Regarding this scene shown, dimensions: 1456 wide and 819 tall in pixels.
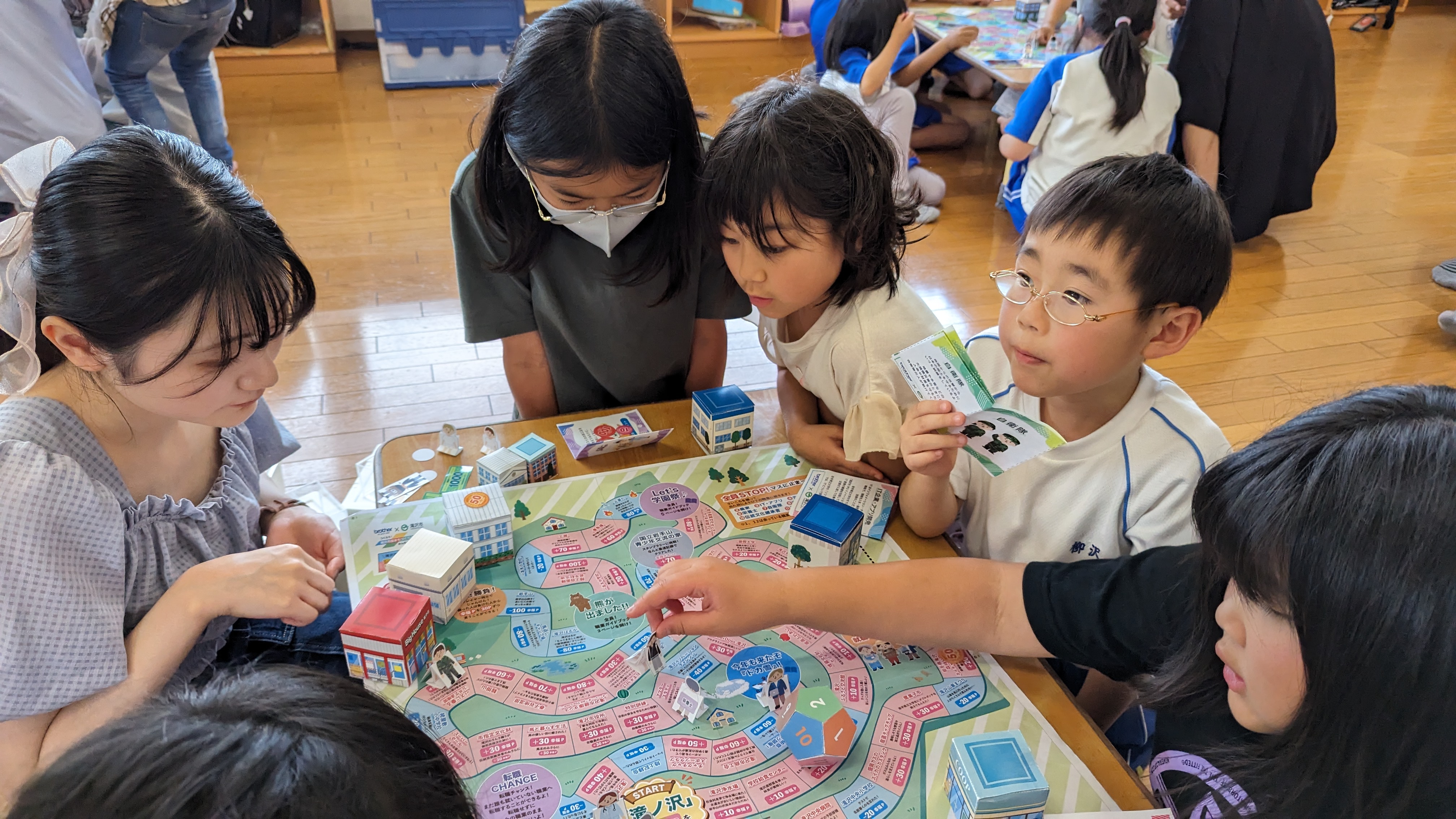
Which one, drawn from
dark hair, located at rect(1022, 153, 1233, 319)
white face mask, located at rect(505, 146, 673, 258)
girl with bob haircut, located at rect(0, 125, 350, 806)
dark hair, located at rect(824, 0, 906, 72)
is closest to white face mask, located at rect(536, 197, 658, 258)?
white face mask, located at rect(505, 146, 673, 258)

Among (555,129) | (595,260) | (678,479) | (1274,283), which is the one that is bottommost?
(1274,283)

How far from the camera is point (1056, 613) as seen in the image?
98 centimetres

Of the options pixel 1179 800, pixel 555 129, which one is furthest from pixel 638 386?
pixel 1179 800

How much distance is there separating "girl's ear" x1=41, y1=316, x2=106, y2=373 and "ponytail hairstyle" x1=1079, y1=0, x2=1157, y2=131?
9.90 feet

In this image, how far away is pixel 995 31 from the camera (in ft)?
14.0

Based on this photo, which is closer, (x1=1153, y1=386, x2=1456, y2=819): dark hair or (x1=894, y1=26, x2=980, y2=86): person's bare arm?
(x1=1153, y1=386, x2=1456, y2=819): dark hair

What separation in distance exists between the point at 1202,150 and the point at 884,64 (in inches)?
48.0

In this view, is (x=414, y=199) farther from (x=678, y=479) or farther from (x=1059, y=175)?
(x=678, y=479)

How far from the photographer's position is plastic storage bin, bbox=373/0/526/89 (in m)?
4.70

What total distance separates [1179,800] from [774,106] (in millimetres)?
940

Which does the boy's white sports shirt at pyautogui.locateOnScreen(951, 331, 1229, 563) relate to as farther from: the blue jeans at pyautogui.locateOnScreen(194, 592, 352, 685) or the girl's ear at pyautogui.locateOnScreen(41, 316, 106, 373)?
the girl's ear at pyautogui.locateOnScreen(41, 316, 106, 373)

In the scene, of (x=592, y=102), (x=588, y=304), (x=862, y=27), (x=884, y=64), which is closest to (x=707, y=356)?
(x=588, y=304)

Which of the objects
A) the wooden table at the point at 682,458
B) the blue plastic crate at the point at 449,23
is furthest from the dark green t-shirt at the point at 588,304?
the blue plastic crate at the point at 449,23

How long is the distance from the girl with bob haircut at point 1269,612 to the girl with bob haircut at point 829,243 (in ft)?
0.95
